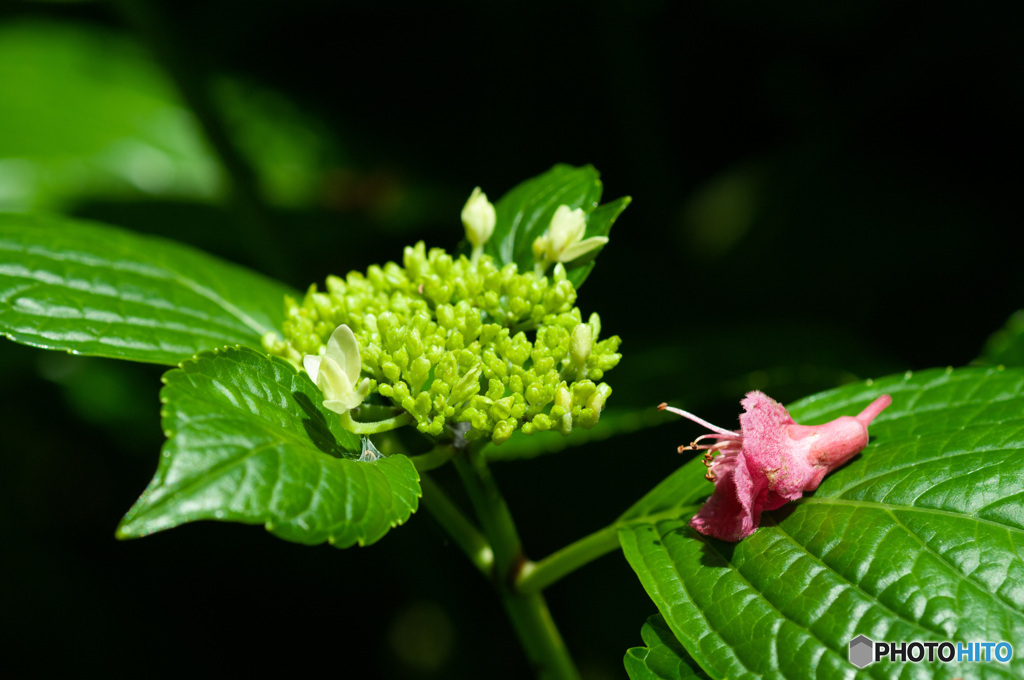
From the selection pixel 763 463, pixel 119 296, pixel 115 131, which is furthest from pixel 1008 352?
pixel 115 131

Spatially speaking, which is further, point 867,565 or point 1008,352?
point 1008,352

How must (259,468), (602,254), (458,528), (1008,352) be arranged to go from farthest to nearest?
(602,254), (1008,352), (458,528), (259,468)

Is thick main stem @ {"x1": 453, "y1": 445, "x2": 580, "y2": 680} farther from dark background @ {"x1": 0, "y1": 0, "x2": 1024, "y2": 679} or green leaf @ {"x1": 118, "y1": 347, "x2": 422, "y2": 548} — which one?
dark background @ {"x1": 0, "y1": 0, "x2": 1024, "y2": 679}

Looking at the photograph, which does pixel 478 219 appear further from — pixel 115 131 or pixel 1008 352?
pixel 115 131

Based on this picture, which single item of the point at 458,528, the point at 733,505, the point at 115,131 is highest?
the point at 115,131

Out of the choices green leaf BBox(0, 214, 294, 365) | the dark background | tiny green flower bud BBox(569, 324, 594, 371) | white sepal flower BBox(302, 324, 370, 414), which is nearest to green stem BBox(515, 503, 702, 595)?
tiny green flower bud BBox(569, 324, 594, 371)

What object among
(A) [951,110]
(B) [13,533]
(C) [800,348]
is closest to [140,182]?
(B) [13,533]

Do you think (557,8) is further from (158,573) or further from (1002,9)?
(158,573)

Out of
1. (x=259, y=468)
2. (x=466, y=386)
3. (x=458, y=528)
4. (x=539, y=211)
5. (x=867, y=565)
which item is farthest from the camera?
(x=539, y=211)
